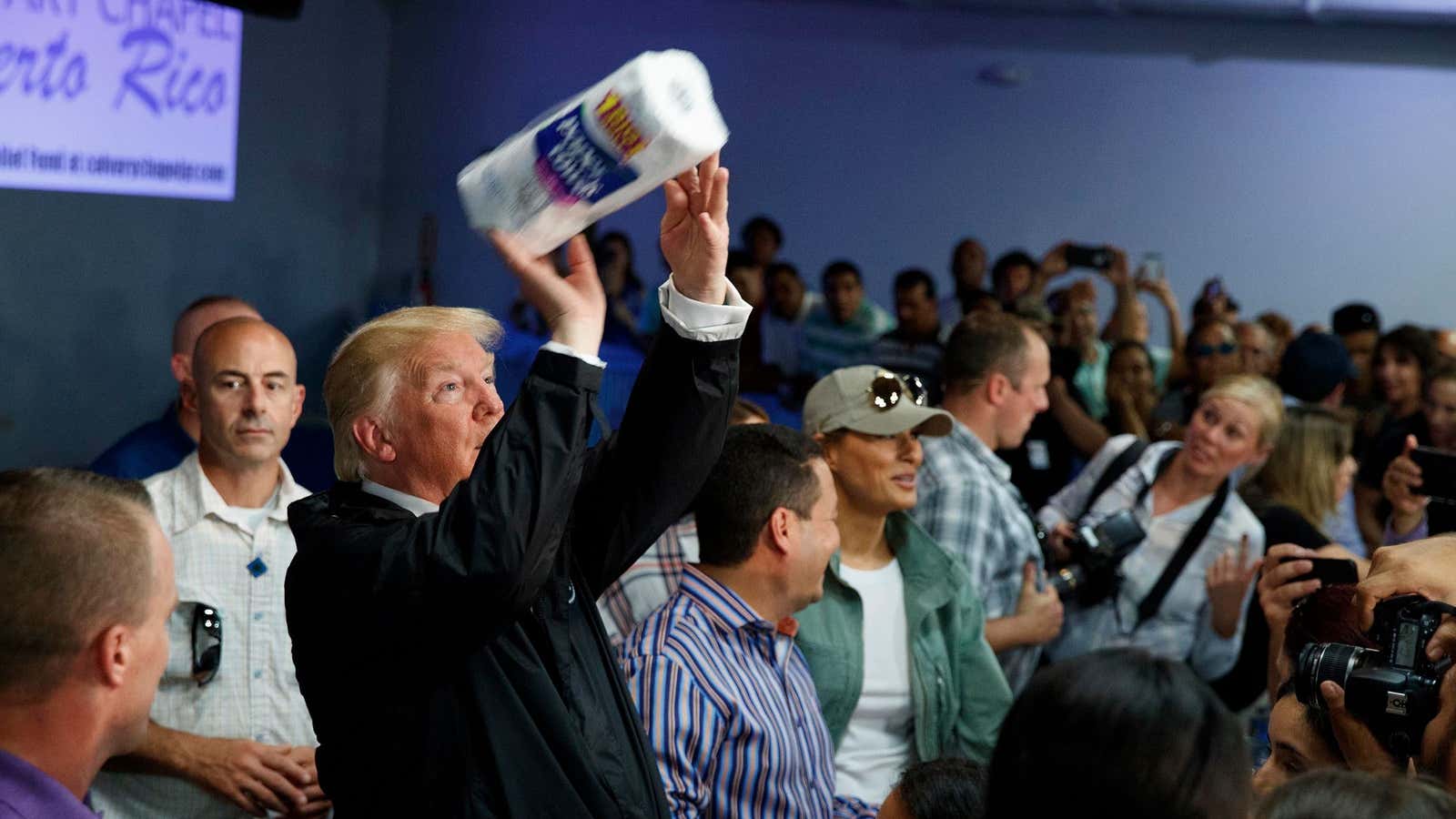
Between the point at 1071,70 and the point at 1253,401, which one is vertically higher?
the point at 1071,70

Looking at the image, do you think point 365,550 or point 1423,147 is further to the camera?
point 1423,147

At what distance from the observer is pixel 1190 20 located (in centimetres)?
927

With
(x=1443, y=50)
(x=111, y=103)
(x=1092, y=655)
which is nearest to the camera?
(x=1092, y=655)

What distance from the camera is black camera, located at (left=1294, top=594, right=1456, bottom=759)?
160 cm

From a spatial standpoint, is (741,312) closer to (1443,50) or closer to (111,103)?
(111,103)

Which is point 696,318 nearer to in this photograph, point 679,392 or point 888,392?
point 679,392

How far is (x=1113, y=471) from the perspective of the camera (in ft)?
12.8

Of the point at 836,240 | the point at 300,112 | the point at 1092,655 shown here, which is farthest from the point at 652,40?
the point at 1092,655

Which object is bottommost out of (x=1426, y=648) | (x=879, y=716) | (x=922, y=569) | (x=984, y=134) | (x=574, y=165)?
(x=879, y=716)

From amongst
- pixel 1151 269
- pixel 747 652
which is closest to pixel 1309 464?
pixel 747 652

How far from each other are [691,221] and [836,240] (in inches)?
319

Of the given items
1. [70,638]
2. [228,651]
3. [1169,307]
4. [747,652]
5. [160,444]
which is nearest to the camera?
[70,638]

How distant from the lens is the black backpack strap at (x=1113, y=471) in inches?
153

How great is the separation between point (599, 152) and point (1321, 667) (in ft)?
3.40
